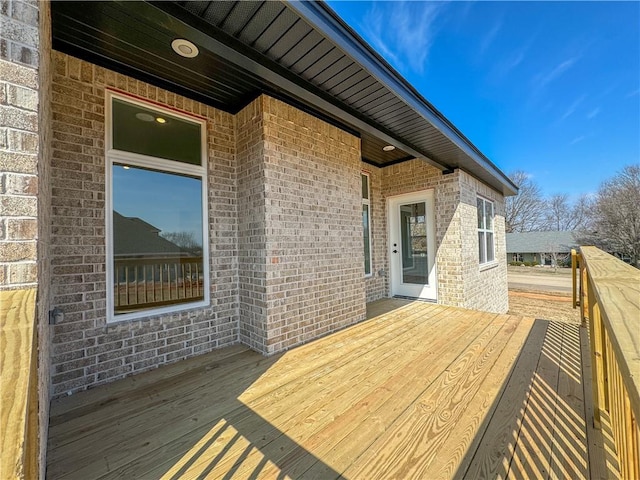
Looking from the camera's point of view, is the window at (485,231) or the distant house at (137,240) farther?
the window at (485,231)

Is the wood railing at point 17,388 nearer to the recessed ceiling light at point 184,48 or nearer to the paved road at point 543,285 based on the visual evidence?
the recessed ceiling light at point 184,48

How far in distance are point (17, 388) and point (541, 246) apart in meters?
34.5

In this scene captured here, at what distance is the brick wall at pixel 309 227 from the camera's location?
10.1 feet

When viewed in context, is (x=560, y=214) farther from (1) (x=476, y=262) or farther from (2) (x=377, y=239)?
(2) (x=377, y=239)

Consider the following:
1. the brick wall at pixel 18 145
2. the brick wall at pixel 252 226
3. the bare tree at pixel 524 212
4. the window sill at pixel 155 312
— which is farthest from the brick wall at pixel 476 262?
the bare tree at pixel 524 212

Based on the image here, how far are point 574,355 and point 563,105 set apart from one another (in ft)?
59.6

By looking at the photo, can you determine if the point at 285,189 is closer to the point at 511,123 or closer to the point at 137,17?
the point at 137,17

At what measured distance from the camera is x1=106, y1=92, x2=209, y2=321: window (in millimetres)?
2574

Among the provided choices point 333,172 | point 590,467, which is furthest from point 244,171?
point 590,467

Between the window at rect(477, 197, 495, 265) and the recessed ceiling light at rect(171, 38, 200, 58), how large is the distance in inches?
248

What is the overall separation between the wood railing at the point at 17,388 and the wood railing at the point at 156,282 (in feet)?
6.15

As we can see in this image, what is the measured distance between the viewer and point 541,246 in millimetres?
26500

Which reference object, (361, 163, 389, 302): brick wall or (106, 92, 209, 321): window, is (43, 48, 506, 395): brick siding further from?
(361, 163, 389, 302): brick wall

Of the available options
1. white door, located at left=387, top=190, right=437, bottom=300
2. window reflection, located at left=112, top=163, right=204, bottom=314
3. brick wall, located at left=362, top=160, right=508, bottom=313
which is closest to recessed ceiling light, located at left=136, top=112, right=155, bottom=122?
window reflection, located at left=112, top=163, right=204, bottom=314
